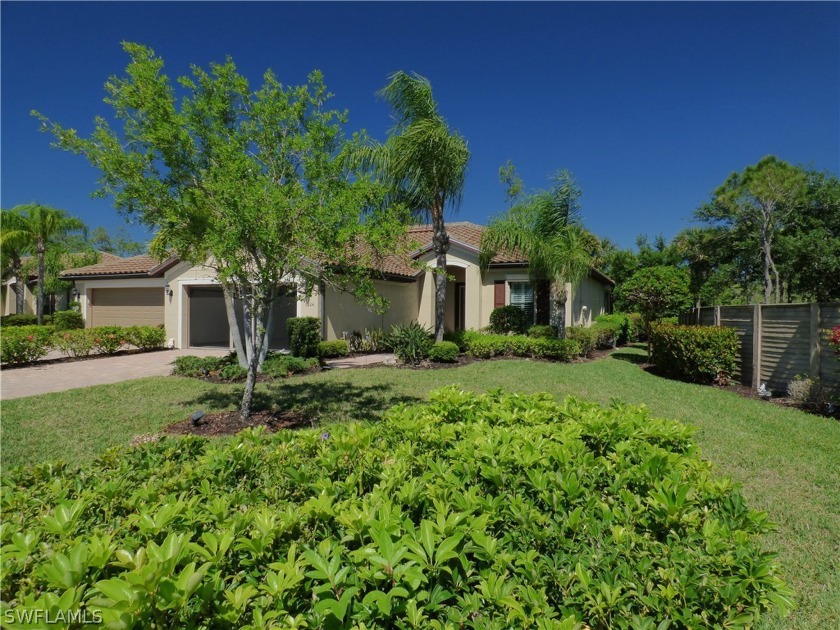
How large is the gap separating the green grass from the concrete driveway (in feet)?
4.50

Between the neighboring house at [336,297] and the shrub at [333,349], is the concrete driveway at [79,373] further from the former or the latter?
the shrub at [333,349]

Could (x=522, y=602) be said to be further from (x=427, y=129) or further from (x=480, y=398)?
(x=427, y=129)

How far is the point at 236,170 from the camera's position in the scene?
6.29m

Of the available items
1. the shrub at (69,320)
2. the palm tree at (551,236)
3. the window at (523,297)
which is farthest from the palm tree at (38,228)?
the window at (523,297)

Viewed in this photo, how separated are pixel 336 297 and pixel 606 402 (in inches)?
445

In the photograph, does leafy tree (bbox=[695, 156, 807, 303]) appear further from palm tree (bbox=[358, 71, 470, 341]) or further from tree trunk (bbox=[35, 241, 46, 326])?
tree trunk (bbox=[35, 241, 46, 326])

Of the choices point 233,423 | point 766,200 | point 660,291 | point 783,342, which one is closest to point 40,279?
point 233,423

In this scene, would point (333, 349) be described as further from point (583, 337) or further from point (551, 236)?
point (583, 337)

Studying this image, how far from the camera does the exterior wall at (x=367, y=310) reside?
17.4m

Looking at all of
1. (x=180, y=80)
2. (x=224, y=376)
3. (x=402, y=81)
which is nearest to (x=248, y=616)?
(x=180, y=80)

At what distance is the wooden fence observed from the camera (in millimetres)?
9461

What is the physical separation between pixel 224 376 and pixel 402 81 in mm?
11471

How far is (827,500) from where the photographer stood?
4746mm

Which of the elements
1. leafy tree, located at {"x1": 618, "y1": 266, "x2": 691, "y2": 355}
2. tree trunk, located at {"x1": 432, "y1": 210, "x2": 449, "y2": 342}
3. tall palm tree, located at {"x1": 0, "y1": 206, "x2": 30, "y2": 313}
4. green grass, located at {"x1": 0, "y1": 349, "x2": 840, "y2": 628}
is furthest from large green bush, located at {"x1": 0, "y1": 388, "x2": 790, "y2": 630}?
tall palm tree, located at {"x1": 0, "y1": 206, "x2": 30, "y2": 313}
